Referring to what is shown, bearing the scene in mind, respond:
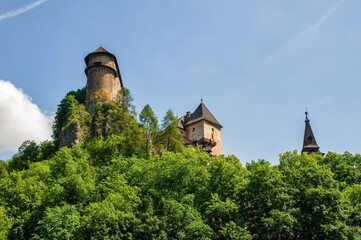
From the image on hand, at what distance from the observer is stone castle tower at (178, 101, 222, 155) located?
62.0 metres

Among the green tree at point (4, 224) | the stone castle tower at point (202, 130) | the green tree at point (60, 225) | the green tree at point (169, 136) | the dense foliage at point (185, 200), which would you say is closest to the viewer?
the green tree at point (60, 225)

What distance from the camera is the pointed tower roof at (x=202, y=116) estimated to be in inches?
2532

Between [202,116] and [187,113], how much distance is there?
515cm

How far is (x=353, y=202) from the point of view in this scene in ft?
106

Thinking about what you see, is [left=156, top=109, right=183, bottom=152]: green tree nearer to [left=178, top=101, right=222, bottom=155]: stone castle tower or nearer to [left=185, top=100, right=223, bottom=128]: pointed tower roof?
[left=178, top=101, right=222, bottom=155]: stone castle tower

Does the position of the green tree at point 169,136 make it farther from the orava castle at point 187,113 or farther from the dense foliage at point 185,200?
the dense foliage at point 185,200

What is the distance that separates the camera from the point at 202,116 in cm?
6412

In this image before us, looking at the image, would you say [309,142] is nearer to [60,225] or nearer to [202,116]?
[202,116]

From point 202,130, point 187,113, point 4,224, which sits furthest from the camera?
point 187,113

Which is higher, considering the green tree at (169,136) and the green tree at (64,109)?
the green tree at (64,109)

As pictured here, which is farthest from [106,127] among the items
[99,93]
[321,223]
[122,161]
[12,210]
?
[321,223]

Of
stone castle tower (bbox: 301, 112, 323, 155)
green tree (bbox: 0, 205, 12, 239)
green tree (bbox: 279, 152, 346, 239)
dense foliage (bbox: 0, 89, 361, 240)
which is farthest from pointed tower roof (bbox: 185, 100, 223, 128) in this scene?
green tree (bbox: 0, 205, 12, 239)

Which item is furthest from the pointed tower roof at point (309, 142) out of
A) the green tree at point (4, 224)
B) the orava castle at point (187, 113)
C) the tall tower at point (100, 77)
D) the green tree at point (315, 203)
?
the green tree at point (4, 224)

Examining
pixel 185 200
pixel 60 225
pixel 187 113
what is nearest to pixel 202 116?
pixel 187 113
